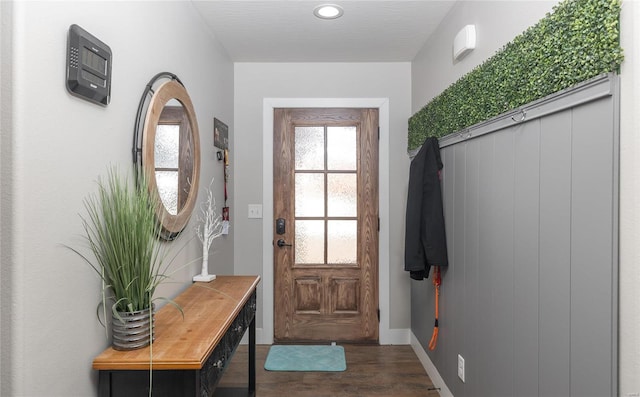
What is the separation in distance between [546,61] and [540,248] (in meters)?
0.68

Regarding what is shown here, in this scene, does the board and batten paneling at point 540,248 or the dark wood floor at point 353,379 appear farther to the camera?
the dark wood floor at point 353,379

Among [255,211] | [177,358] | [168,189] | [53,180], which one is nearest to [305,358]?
[255,211]

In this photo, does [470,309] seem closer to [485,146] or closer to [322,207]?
[485,146]

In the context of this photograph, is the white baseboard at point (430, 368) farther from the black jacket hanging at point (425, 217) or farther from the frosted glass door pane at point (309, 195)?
the frosted glass door pane at point (309, 195)

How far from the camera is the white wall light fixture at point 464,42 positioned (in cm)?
201

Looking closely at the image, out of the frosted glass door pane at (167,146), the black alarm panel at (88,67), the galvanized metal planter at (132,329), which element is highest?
the black alarm panel at (88,67)

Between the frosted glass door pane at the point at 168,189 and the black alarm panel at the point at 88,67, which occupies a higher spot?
the black alarm panel at the point at 88,67

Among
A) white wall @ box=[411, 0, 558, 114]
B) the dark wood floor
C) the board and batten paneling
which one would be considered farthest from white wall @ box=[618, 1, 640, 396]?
the dark wood floor

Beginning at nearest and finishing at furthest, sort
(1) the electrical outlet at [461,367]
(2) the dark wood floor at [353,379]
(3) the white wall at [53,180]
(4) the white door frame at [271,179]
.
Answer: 1. (3) the white wall at [53,180]
2. (1) the electrical outlet at [461,367]
3. (2) the dark wood floor at [353,379]
4. (4) the white door frame at [271,179]

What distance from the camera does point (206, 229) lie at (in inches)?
88.1

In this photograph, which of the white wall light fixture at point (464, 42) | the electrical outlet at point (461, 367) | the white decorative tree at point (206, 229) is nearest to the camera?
the white wall light fixture at point (464, 42)

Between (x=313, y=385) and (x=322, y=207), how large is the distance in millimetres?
1436

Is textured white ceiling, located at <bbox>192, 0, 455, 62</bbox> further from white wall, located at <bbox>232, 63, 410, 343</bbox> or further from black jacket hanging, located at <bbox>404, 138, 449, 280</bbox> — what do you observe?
black jacket hanging, located at <bbox>404, 138, 449, 280</bbox>

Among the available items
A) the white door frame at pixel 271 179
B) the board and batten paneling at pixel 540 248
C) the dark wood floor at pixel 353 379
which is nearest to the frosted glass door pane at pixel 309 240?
the white door frame at pixel 271 179
